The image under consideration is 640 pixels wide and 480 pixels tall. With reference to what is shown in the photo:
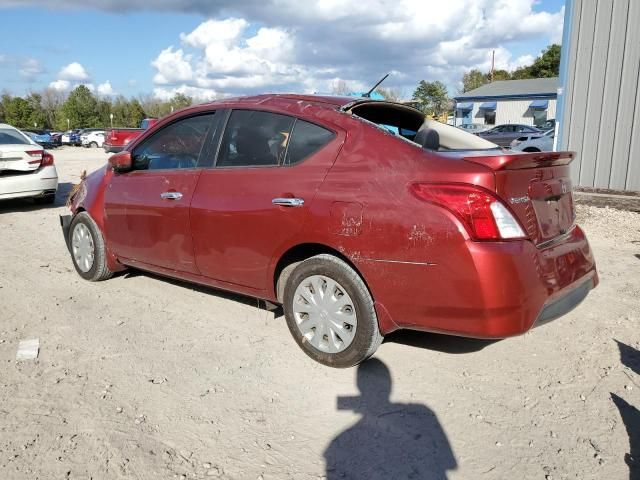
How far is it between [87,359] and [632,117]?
10828 millimetres

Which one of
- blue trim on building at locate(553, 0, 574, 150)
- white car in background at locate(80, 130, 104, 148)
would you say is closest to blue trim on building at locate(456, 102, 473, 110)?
white car in background at locate(80, 130, 104, 148)

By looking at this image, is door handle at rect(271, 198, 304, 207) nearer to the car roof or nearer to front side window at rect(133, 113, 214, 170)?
the car roof

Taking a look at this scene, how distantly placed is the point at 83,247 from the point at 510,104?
43016 mm

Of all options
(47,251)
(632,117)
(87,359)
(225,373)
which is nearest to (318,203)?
(225,373)

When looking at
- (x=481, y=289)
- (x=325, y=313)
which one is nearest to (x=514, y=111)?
(x=325, y=313)

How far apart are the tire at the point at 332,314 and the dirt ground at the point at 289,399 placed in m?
0.14

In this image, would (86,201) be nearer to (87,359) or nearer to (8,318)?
(8,318)

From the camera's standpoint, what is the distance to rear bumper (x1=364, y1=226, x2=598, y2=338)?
276cm

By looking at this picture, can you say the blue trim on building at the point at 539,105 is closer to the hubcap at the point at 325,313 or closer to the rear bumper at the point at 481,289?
the rear bumper at the point at 481,289

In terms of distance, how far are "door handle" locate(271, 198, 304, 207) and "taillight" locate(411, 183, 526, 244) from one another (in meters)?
0.91

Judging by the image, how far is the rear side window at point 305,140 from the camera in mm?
3428

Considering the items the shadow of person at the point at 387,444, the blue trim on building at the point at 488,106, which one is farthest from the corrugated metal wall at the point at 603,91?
the blue trim on building at the point at 488,106

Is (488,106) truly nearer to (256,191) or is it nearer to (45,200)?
(45,200)

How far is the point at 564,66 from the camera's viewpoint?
1120cm
